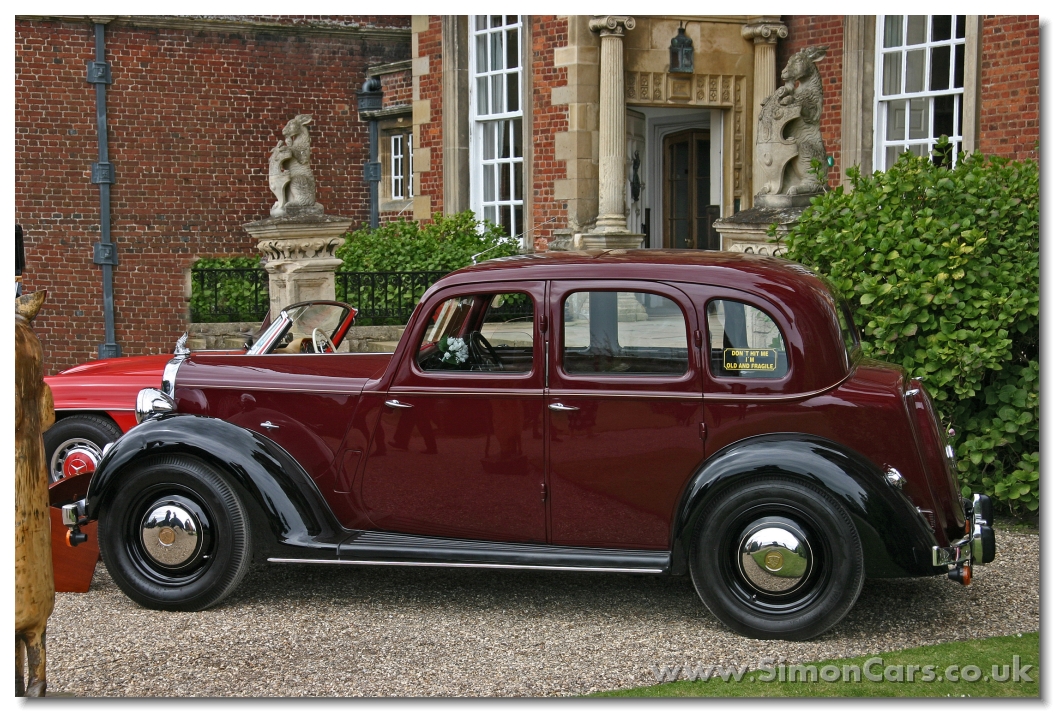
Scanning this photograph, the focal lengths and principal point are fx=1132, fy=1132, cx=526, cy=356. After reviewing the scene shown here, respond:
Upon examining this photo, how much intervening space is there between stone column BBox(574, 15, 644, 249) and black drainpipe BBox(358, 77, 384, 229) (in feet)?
21.2

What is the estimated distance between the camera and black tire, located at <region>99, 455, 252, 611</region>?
5398 millimetres

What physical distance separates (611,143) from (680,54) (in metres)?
1.43

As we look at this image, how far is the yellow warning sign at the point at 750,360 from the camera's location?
16.5ft

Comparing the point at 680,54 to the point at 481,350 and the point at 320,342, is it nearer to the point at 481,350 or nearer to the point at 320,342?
the point at 320,342

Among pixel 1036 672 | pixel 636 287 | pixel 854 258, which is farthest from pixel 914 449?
pixel 854 258

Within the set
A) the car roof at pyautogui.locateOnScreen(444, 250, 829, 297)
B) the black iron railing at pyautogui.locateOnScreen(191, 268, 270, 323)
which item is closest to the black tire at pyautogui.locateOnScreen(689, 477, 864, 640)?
the car roof at pyautogui.locateOnScreen(444, 250, 829, 297)

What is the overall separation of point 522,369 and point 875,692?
2.06 m

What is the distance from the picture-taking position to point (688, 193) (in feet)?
50.7

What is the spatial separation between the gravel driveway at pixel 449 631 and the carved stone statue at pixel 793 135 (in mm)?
4770

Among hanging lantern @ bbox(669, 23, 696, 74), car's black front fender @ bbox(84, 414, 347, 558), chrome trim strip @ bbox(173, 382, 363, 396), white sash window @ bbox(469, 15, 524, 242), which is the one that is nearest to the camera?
car's black front fender @ bbox(84, 414, 347, 558)

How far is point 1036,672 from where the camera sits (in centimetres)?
464

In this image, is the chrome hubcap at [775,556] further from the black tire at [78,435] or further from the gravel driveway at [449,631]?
the black tire at [78,435]

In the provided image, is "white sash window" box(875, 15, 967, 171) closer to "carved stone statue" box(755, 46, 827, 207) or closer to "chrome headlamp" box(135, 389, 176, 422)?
"carved stone statue" box(755, 46, 827, 207)

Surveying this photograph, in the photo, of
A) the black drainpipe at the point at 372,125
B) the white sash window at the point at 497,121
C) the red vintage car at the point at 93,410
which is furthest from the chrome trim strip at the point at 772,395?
the black drainpipe at the point at 372,125
